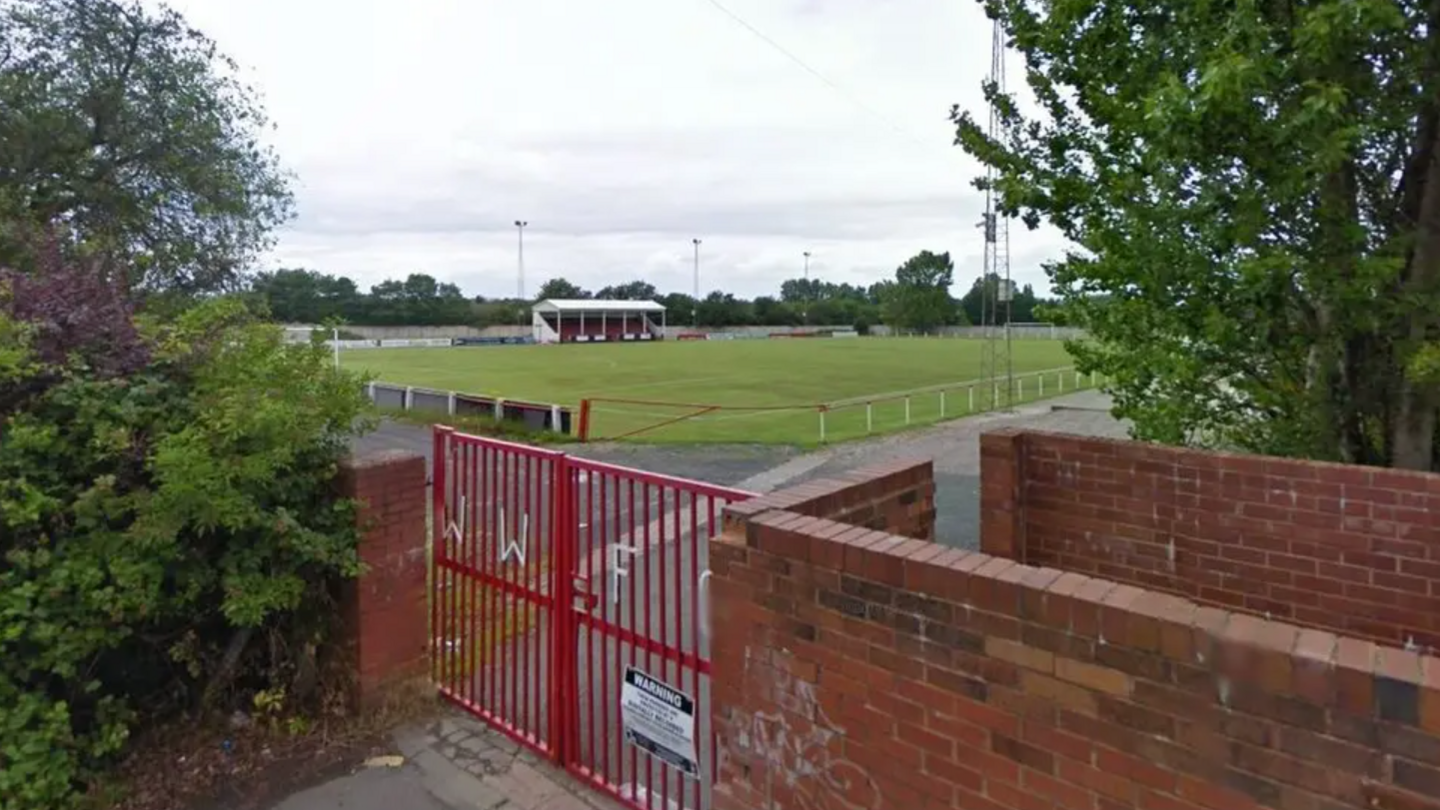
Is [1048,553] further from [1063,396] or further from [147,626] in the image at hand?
[1063,396]

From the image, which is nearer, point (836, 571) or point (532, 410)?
point (836, 571)

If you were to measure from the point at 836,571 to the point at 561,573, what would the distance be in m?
2.01

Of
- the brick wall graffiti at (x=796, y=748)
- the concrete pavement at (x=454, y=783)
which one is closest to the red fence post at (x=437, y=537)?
the concrete pavement at (x=454, y=783)

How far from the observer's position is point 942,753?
2.12 metres

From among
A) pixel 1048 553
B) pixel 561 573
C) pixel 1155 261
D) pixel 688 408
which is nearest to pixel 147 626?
pixel 561 573

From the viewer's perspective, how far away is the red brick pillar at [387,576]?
430 centimetres

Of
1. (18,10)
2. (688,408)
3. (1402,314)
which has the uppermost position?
(18,10)

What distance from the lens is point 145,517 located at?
3.45 m

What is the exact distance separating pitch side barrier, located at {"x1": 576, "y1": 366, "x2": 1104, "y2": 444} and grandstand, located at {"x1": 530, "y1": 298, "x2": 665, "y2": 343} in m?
61.8

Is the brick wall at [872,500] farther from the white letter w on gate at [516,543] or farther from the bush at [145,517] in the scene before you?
the bush at [145,517]

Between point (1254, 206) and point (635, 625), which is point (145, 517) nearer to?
point (635, 625)

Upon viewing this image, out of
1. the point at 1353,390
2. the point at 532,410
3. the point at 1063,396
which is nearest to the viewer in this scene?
the point at 1353,390

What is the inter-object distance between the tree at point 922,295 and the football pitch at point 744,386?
50583 mm

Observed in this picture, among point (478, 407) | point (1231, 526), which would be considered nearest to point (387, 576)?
point (1231, 526)
